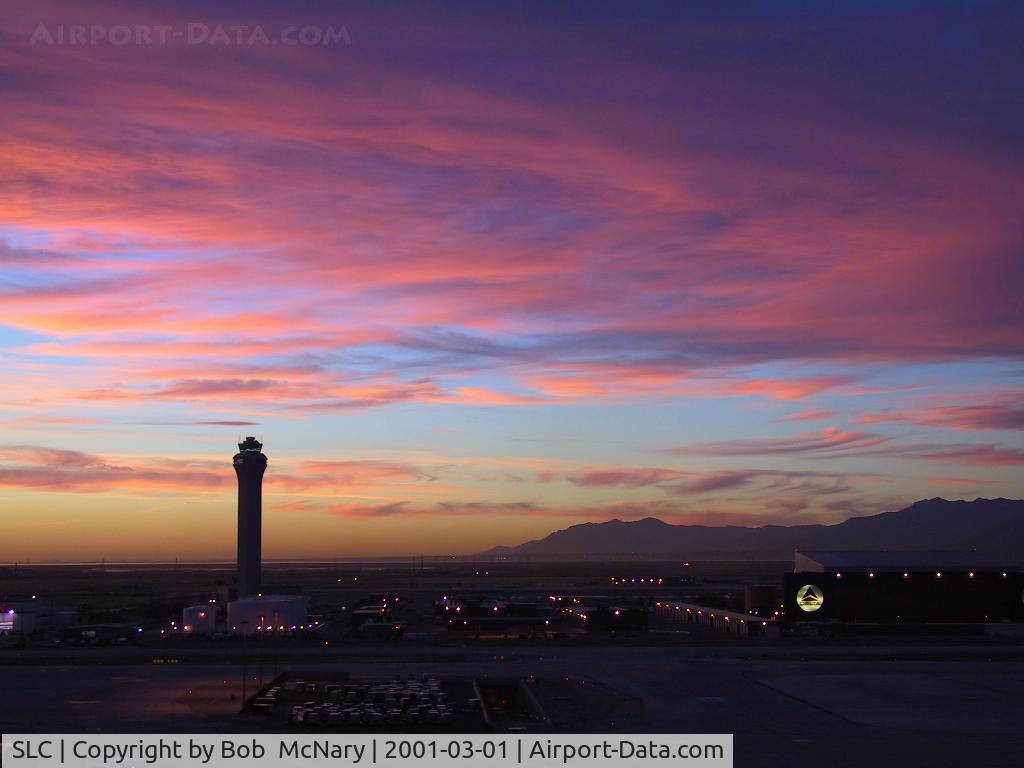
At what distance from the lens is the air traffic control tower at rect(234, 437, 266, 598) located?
13688cm

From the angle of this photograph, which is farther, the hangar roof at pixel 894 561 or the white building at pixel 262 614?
the white building at pixel 262 614

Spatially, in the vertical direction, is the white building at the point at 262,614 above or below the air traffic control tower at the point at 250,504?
below

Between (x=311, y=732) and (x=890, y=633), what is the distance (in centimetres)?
6704

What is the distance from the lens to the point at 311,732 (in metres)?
48.5

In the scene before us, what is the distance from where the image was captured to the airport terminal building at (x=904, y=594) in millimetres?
103375

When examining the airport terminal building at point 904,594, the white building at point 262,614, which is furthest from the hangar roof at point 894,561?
the white building at point 262,614

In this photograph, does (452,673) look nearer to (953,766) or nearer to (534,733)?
(534,733)

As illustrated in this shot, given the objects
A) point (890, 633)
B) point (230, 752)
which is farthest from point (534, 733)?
point (890, 633)
